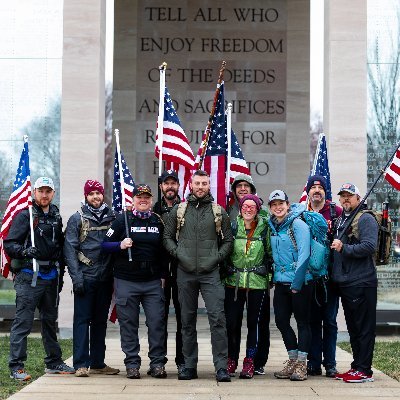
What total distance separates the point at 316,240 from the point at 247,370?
1501mm

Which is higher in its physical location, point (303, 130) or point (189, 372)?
point (303, 130)

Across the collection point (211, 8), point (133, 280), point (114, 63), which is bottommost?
point (133, 280)

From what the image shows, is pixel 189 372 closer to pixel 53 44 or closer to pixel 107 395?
pixel 107 395

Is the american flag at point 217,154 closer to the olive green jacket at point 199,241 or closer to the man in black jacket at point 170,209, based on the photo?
the man in black jacket at point 170,209

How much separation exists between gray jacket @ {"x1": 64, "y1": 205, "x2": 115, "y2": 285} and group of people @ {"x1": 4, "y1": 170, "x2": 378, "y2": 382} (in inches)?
0.4

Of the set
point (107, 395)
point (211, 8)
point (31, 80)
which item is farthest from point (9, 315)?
point (211, 8)

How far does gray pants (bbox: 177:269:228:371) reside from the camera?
9.00 meters

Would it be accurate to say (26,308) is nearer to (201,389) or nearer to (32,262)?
(32,262)

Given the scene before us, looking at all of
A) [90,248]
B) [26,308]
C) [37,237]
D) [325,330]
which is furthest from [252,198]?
[26,308]

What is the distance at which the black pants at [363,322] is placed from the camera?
359 inches

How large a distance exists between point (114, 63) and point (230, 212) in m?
9.75

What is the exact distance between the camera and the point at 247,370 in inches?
362

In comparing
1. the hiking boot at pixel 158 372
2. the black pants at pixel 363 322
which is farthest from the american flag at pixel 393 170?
the hiking boot at pixel 158 372

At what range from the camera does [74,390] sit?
8445mm
